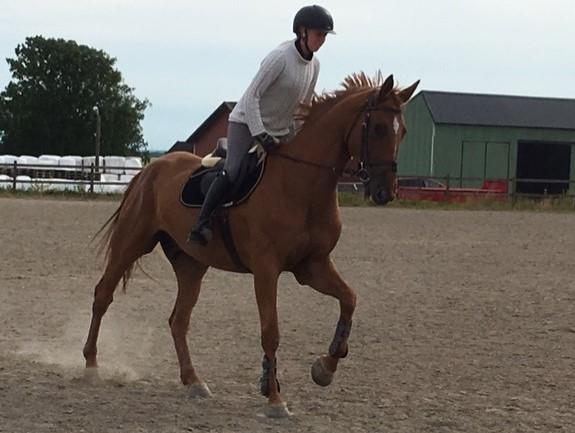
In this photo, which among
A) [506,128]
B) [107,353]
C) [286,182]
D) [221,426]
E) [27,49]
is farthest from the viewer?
[27,49]

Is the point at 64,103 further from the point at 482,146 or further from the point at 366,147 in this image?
the point at 366,147

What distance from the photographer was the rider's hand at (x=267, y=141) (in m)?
6.58

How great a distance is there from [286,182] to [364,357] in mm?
2270

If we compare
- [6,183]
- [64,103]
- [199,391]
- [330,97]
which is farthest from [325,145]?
[64,103]

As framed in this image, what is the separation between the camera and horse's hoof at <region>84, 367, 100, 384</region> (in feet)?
24.1

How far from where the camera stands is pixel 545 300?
11812 millimetres

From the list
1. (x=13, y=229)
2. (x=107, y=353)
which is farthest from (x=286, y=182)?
(x=13, y=229)

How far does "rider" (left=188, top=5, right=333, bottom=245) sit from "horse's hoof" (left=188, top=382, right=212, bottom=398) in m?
0.97

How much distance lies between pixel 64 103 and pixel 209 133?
1689 centimetres

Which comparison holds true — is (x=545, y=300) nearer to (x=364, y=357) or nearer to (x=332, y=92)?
(x=364, y=357)

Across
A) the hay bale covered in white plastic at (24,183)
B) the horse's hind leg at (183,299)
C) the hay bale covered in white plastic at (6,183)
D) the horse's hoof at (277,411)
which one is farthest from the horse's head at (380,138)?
the hay bale covered in white plastic at (24,183)

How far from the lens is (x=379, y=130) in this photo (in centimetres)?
618

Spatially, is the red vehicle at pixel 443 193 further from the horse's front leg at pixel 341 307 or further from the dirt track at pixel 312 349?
the horse's front leg at pixel 341 307

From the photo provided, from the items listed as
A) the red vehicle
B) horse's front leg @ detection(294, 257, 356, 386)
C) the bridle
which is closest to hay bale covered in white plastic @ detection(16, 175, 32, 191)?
the red vehicle
